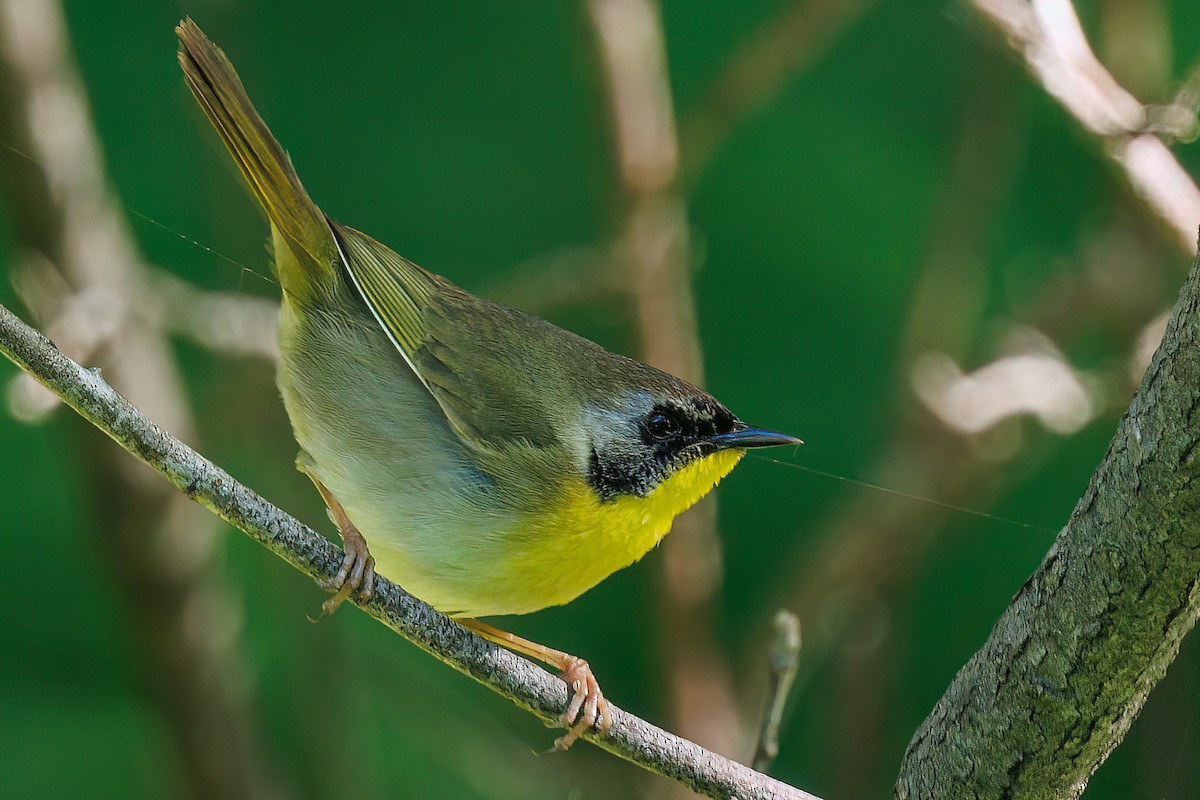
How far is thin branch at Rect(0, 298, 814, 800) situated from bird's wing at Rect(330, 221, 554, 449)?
474 mm

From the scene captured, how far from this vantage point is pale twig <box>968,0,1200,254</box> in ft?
9.77

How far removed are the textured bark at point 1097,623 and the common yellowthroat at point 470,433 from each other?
1.92ft

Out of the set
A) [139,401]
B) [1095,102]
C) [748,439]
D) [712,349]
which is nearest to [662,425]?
[748,439]

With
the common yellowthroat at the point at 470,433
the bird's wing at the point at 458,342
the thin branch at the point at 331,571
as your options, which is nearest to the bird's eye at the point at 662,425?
the common yellowthroat at the point at 470,433

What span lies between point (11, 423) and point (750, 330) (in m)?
2.91

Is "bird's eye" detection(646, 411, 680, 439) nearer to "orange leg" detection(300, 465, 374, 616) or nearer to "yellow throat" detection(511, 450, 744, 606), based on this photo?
"yellow throat" detection(511, 450, 744, 606)

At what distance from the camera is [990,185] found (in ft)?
14.6

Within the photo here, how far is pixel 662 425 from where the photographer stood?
7.91ft

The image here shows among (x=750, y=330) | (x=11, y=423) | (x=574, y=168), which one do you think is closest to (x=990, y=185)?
(x=750, y=330)

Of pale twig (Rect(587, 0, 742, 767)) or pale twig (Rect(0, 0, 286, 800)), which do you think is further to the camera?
pale twig (Rect(587, 0, 742, 767))

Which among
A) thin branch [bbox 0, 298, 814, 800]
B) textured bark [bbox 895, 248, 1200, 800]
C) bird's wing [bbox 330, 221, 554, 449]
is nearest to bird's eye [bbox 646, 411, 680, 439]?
bird's wing [bbox 330, 221, 554, 449]

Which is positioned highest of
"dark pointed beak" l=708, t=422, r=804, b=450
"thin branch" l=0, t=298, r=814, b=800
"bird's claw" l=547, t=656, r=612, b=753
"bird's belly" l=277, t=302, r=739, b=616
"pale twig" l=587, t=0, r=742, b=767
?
"pale twig" l=587, t=0, r=742, b=767

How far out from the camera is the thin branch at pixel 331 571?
64.9 inches

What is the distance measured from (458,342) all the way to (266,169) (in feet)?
1.91
